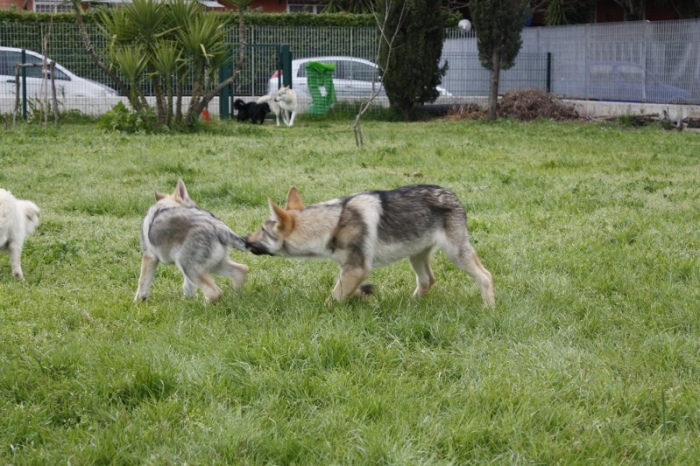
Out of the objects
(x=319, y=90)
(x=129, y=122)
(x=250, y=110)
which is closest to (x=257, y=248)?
(x=129, y=122)

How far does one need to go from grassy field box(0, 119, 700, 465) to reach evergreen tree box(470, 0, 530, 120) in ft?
42.2

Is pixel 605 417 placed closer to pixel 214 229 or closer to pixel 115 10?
pixel 214 229

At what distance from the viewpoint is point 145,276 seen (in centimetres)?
579

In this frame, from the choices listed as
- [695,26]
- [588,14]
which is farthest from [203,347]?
[588,14]

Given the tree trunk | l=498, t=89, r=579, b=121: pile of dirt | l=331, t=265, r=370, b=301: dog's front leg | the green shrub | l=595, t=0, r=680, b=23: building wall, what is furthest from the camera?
l=595, t=0, r=680, b=23: building wall

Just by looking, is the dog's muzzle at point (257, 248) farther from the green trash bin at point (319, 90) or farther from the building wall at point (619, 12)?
the building wall at point (619, 12)

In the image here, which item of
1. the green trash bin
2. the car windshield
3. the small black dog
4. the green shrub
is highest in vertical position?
the car windshield

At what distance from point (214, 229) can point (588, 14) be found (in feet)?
105

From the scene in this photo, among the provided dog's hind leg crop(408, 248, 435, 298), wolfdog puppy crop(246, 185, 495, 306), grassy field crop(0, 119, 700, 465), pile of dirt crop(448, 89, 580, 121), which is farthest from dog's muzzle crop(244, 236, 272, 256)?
pile of dirt crop(448, 89, 580, 121)

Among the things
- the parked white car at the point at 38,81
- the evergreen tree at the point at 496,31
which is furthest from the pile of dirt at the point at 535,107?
the parked white car at the point at 38,81

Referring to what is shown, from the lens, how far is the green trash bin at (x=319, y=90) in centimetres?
2364

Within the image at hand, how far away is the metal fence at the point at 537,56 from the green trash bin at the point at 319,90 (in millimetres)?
1206

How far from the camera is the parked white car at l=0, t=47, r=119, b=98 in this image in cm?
2105

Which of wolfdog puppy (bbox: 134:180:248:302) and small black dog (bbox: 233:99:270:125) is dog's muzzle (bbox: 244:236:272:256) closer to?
wolfdog puppy (bbox: 134:180:248:302)
